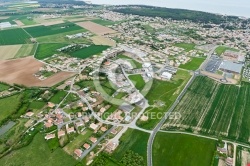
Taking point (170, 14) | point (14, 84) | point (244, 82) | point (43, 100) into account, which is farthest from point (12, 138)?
point (170, 14)

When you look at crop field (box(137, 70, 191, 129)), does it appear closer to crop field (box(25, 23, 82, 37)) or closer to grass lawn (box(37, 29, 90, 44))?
grass lawn (box(37, 29, 90, 44))

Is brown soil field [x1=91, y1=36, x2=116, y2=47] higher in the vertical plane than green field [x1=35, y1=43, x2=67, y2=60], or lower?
higher

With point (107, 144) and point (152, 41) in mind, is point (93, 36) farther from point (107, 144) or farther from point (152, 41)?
point (107, 144)

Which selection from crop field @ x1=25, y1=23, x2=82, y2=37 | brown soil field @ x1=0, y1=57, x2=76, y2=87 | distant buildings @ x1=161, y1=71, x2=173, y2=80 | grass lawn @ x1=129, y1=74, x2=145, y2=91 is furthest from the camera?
crop field @ x1=25, y1=23, x2=82, y2=37

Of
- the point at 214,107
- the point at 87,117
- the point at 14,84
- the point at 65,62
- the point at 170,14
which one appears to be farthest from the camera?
the point at 170,14

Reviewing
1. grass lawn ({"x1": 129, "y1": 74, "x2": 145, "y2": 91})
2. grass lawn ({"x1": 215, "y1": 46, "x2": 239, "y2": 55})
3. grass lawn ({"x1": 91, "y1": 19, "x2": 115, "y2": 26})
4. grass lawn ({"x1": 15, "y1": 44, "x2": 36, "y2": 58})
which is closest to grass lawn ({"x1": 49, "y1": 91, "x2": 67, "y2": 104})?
grass lawn ({"x1": 129, "y1": 74, "x2": 145, "y2": 91})

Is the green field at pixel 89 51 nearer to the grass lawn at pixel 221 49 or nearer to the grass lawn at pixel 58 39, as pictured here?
the grass lawn at pixel 58 39

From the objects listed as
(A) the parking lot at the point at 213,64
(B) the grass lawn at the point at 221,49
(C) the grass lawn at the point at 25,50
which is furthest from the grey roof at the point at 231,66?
(C) the grass lawn at the point at 25,50
